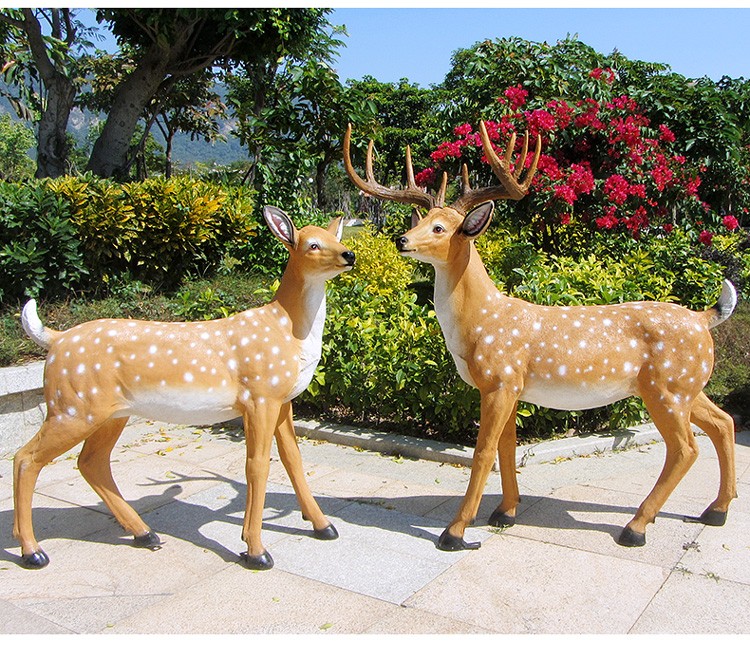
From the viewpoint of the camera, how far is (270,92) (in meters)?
10.6

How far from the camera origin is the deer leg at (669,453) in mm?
4055

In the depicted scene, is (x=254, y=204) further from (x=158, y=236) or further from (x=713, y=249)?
(x=713, y=249)

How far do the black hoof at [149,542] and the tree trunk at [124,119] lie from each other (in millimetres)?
8591

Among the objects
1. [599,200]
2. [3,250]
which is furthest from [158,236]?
[599,200]

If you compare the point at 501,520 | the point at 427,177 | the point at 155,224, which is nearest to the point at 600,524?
the point at 501,520

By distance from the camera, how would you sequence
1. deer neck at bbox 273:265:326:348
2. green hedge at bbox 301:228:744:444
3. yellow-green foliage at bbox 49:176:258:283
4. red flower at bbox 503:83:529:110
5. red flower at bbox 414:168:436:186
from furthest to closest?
red flower at bbox 414:168:436:186
red flower at bbox 503:83:529:110
yellow-green foliage at bbox 49:176:258:283
green hedge at bbox 301:228:744:444
deer neck at bbox 273:265:326:348

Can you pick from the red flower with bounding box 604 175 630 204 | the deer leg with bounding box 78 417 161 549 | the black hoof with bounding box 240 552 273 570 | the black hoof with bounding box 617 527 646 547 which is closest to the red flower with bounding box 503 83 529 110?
the red flower with bounding box 604 175 630 204

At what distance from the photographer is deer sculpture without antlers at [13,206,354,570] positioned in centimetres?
378

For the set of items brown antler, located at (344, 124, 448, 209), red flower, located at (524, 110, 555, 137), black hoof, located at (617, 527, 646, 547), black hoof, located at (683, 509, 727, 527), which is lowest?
black hoof, located at (617, 527, 646, 547)

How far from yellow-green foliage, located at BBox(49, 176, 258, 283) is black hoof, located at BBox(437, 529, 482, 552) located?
563 centimetres

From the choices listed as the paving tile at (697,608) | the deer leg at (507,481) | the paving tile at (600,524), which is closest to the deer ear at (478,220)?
the deer leg at (507,481)

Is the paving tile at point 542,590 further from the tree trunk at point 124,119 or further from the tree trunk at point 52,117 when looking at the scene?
the tree trunk at point 52,117

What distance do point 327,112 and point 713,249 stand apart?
6.18m

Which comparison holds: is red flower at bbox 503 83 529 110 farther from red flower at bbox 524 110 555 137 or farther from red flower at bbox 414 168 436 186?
red flower at bbox 414 168 436 186
